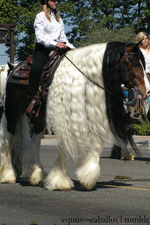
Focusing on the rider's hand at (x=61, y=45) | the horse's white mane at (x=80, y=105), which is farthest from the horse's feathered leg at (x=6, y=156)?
the rider's hand at (x=61, y=45)

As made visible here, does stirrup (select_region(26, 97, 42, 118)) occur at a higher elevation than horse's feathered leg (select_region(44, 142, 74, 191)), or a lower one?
higher

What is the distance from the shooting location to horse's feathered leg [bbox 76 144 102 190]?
760 centimetres

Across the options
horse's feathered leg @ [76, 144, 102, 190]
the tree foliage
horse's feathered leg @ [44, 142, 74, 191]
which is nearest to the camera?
horse's feathered leg @ [76, 144, 102, 190]

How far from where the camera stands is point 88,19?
4956 cm

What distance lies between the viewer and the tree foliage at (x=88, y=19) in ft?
140

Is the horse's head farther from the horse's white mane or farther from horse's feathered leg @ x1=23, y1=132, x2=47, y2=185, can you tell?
horse's feathered leg @ x1=23, y1=132, x2=47, y2=185

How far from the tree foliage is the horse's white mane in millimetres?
33540

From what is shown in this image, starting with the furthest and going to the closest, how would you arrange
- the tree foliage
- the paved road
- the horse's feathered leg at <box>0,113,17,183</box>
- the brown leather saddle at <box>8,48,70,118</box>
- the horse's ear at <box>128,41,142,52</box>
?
1. the tree foliage
2. the horse's feathered leg at <box>0,113,17,183</box>
3. the brown leather saddle at <box>8,48,70,118</box>
4. the horse's ear at <box>128,41,142,52</box>
5. the paved road

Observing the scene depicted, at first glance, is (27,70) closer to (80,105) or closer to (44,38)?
(44,38)

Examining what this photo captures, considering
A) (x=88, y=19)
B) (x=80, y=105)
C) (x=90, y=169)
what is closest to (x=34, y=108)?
(x=80, y=105)

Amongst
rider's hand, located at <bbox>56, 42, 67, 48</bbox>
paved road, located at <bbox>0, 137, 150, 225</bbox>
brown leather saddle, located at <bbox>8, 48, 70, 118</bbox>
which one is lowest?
paved road, located at <bbox>0, 137, 150, 225</bbox>

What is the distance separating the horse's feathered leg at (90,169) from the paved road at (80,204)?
0.20 meters

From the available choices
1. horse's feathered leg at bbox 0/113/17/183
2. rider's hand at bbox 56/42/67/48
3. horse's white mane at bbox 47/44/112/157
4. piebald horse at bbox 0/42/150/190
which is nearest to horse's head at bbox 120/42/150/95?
piebald horse at bbox 0/42/150/190

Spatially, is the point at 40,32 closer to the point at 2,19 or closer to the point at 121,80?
the point at 121,80
